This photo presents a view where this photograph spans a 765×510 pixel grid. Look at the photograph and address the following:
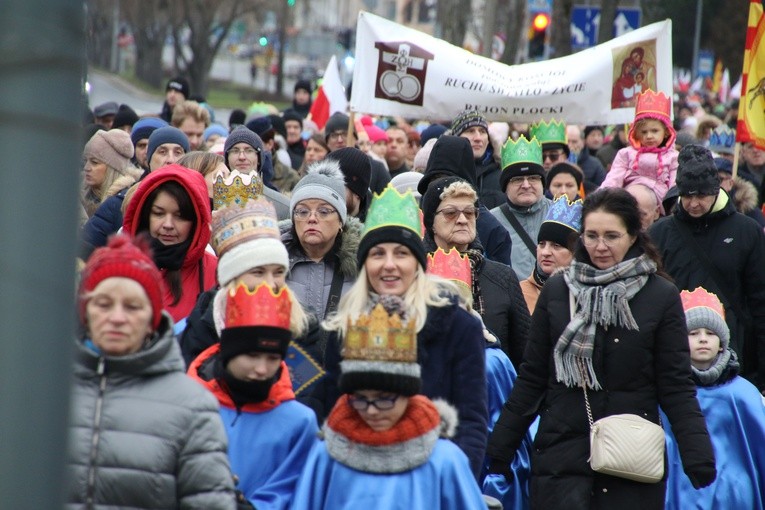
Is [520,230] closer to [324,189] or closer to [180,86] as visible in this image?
[324,189]

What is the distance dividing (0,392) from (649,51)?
427 inches

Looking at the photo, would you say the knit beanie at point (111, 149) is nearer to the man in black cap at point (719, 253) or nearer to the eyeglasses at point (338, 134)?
the man in black cap at point (719, 253)

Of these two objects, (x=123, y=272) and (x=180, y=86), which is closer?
(x=123, y=272)

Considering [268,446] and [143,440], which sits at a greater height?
[143,440]

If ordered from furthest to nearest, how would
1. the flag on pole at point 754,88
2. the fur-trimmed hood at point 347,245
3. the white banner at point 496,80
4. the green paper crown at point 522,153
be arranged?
→ the white banner at point 496,80 → the flag on pole at point 754,88 → the green paper crown at point 522,153 → the fur-trimmed hood at point 347,245

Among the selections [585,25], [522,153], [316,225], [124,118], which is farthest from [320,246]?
[585,25]

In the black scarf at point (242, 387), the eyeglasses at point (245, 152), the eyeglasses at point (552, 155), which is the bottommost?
the black scarf at point (242, 387)

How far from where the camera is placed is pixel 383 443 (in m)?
4.64

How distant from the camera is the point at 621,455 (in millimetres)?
5895

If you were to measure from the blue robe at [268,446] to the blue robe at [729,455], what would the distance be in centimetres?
277

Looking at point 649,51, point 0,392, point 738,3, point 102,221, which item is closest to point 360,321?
point 0,392

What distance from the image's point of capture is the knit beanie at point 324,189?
6.60 m

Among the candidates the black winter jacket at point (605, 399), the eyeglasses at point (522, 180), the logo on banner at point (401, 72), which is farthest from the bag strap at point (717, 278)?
the logo on banner at point (401, 72)

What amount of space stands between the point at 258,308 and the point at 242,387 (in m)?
0.28
